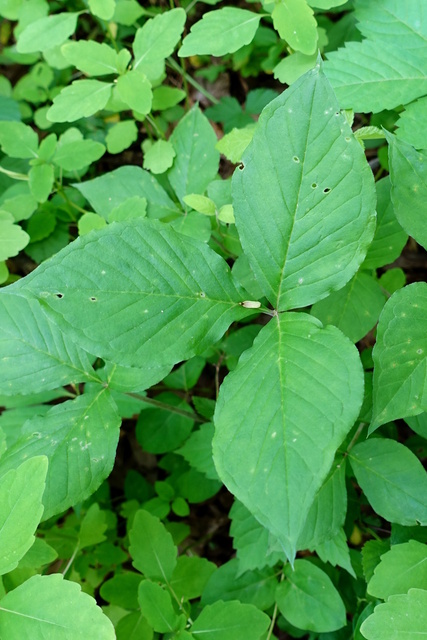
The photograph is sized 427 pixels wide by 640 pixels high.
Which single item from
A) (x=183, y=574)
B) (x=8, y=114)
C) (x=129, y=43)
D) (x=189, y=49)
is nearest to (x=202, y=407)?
(x=183, y=574)

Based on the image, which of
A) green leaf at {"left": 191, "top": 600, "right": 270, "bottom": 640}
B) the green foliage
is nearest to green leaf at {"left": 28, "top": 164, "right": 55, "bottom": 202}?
the green foliage

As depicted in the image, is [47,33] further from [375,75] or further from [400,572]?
[400,572]

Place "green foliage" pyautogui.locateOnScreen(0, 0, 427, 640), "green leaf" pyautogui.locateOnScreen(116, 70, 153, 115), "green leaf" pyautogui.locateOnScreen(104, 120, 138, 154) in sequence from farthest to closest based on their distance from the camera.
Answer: "green leaf" pyautogui.locateOnScreen(104, 120, 138, 154) < "green leaf" pyautogui.locateOnScreen(116, 70, 153, 115) < "green foliage" pyautogui.locateOnScreen(0, 0, 427, 640)

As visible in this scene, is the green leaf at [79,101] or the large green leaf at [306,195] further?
the green leaf at [79,101]

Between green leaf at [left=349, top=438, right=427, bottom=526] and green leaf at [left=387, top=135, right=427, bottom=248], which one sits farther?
green leaf at [left=349, top=438, right=427, bottom=526]

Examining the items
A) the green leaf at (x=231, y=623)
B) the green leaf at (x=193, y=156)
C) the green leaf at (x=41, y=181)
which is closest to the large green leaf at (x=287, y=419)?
the green leaf at (x=231, y=623)

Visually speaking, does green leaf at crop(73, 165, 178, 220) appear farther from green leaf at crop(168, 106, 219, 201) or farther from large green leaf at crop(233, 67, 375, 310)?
large green leaf at crop(233, 67, 375, 310)

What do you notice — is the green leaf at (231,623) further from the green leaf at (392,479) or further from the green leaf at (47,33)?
the green leaf at (47,33)
